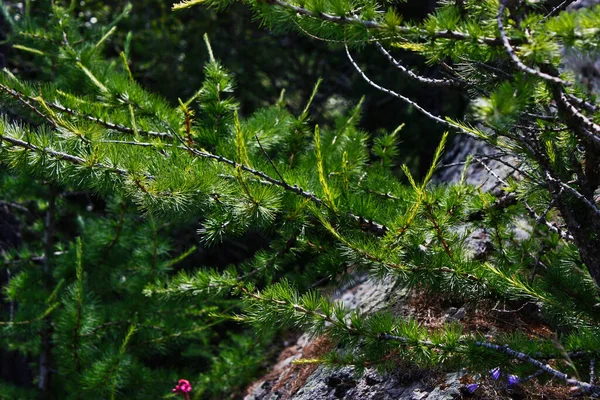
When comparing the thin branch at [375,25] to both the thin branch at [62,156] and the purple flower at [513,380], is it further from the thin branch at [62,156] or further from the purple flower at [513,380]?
the purple flower at [513,380]

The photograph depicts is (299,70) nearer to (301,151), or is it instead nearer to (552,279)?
(301,151)

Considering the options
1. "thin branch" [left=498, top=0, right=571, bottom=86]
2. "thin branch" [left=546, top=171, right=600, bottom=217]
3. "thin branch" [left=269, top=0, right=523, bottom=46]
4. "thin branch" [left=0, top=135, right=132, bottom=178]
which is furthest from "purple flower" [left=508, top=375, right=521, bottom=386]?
"thin branch" [left=0, top=135, right=132, bottom=178]

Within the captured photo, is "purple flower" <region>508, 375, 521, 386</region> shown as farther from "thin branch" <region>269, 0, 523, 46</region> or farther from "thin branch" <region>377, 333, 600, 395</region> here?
"thin branch" <region>269, 0, 523, 46</region>

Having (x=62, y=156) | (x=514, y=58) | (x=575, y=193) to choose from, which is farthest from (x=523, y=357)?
(x=62, y=156)

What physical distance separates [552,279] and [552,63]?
0.89m

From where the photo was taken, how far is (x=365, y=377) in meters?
2.79

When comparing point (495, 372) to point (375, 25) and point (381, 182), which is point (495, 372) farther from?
point (375, 25)

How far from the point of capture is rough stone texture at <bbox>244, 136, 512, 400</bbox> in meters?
2.55

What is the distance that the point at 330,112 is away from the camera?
6.91 metres

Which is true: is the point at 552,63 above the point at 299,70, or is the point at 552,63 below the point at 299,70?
above

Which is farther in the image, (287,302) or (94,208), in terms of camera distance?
(94,208)

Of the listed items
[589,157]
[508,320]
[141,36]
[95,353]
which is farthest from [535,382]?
[141,36]

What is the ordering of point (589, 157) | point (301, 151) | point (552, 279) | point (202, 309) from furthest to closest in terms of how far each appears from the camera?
1. point (202, 309)
2. point (301, 151)
3. point (552, 279)
4. point (589, 157)

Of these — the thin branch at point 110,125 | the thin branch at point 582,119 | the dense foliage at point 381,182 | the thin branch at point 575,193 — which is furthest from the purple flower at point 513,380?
the thin branch at point 110,125
